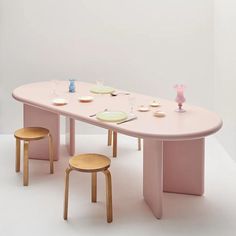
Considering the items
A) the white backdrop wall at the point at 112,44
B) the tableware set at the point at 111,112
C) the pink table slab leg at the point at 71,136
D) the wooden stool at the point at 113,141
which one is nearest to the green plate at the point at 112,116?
the tableware set at the point at 111,112

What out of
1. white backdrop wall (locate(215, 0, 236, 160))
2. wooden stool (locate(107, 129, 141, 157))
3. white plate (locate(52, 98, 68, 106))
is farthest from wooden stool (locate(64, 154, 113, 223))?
white backdrop wall (locate(215, 0, 236, 160))

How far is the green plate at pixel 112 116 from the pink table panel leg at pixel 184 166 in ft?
1.46

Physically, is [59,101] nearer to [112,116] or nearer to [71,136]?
[112,116]

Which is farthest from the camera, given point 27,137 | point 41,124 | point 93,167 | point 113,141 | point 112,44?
point 112,44

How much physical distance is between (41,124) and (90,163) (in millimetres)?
1325

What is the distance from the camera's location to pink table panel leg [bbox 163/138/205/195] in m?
3.54

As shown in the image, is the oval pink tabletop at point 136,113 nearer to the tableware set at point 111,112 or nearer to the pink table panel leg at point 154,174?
the tableware set at point 111,112

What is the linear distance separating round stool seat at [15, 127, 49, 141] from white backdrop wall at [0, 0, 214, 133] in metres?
1.29

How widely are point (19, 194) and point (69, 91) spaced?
113cm

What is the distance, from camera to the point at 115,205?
3.48 m

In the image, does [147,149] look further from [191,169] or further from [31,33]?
[31,33]

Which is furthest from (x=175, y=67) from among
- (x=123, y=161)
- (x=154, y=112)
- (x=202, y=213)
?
(x=202, y=213)

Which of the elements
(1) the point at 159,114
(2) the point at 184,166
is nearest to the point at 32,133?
(1) the point at 159,114

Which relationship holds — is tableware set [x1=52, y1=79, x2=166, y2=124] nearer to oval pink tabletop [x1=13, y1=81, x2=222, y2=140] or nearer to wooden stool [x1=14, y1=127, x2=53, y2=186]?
oval pink tabletop [x1=13, y1=81, x2=222, y2=140]
